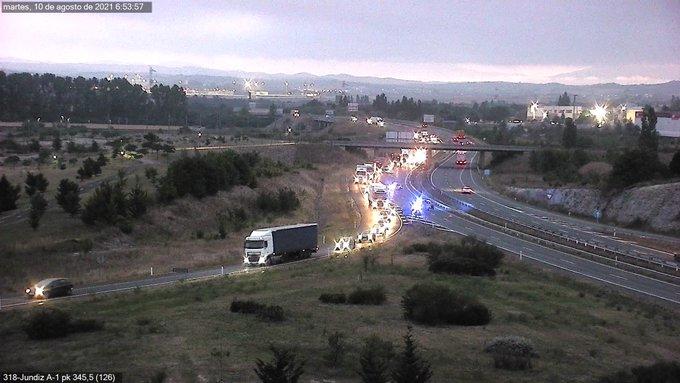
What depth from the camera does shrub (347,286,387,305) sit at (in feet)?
91.0

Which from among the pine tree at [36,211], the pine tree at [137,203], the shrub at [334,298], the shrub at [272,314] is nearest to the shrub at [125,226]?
the pine tree at [137,203]

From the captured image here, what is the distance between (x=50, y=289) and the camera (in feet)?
102

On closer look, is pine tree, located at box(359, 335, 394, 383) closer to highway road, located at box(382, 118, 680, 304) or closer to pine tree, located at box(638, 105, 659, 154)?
highway road, located at box(382, 118, 680, 304)

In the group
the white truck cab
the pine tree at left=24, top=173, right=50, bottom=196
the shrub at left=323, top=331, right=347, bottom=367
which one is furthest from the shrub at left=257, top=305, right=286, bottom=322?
the white truck cab

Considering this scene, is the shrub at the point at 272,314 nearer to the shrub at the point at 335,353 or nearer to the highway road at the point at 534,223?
the shrub at the point at 335,353

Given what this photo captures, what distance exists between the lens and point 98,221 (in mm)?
47281

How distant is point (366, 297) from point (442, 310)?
373 cm

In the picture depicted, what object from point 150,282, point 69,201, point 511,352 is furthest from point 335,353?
point 69,201

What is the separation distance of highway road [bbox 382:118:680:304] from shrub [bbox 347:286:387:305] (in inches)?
561

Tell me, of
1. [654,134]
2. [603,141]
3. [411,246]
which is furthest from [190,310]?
[603,141]

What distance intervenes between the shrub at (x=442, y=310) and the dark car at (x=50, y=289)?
52.2 ft

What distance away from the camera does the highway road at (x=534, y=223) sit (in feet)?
121

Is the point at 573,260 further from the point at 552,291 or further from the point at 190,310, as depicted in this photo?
the point at 190,310

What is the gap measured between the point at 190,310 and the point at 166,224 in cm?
2824
